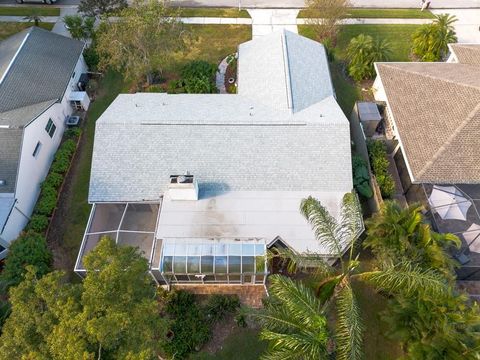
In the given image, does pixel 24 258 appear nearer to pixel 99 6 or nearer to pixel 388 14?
pixel 99 6

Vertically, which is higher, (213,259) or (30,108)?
(30,108)

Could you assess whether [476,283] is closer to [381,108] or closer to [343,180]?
[343,180]

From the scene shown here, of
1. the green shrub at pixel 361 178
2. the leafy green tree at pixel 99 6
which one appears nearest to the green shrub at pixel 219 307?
the green shrub at pixel 361 178

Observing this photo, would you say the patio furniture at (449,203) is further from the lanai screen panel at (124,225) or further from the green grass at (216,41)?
the green grass at (216,41)

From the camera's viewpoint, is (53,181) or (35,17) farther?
(35,17)

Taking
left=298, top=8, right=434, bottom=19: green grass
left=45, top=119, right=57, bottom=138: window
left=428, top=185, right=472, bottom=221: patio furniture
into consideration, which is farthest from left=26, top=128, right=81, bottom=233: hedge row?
left=298, top=8, right=434, bottom=19: green grass

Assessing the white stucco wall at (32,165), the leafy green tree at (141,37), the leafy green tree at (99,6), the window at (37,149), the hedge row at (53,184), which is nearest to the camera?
the white stucco wall at (32,165)

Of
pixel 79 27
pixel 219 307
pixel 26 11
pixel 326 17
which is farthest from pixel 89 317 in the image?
pixel 26 11
